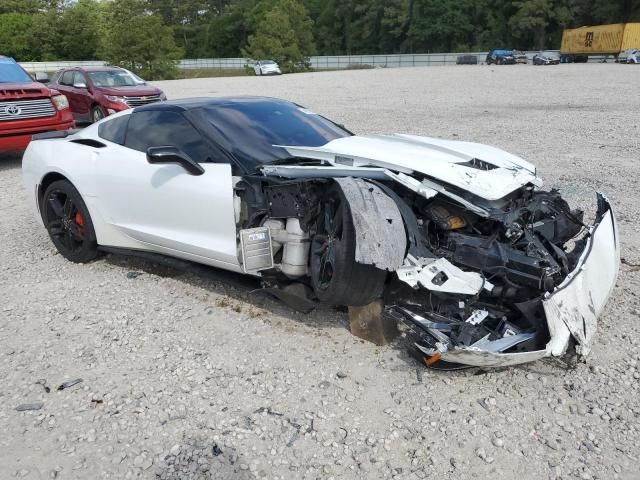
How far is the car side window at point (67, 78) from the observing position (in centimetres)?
1292

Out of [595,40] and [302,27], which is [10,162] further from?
[302,27]

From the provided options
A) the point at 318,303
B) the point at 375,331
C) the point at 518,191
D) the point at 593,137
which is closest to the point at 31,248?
the point at 318,303

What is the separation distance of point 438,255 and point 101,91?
1101 cm

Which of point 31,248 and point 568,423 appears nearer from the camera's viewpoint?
point 568,423

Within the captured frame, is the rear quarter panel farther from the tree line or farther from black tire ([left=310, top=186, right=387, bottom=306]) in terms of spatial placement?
the tree line

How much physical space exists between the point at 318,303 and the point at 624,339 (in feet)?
6.10

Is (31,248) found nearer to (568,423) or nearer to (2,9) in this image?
(568,423)

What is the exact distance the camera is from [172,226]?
12.9ft

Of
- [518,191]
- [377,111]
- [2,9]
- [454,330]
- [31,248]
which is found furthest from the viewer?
[2,9]

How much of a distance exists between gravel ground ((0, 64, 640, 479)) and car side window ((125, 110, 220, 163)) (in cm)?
88

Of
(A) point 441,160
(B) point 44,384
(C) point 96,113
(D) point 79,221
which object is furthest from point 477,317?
(C) point 96,113

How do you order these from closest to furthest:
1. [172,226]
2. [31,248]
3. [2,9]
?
1. [172,226]
2. [31,248]
3. [2,9]

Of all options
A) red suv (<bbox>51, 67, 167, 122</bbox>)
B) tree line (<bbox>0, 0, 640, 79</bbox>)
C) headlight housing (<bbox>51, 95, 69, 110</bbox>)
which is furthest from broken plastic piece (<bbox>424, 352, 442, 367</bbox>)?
tree line (<bbox>0, 0, 640, 79</bbox>)

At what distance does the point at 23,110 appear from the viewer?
341 inches
